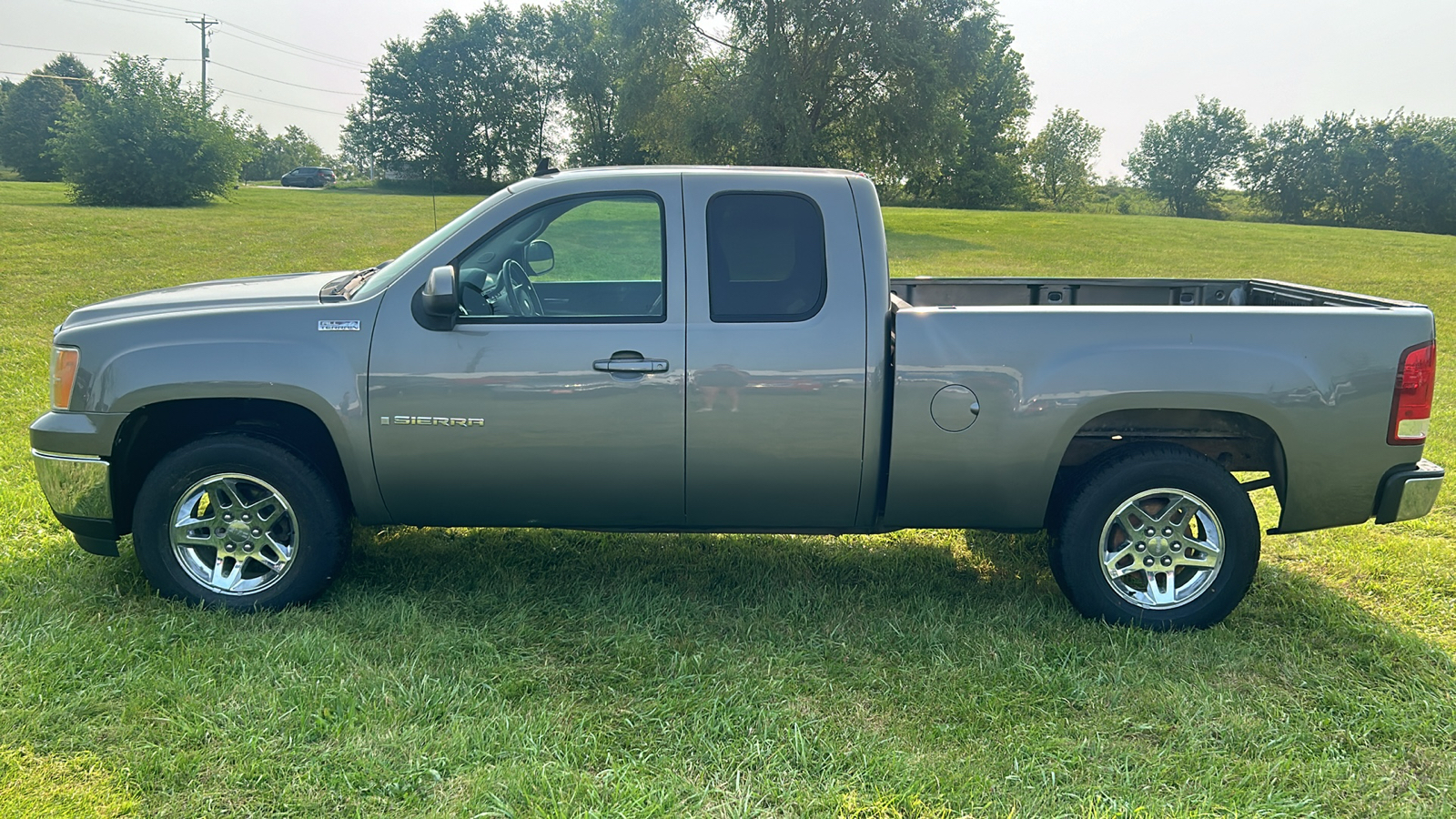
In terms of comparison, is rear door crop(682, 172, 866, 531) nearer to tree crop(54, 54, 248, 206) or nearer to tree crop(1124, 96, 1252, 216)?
tree crop(54, 54, 248, 206)

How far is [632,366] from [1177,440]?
242 cm

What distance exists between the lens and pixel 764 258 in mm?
4035

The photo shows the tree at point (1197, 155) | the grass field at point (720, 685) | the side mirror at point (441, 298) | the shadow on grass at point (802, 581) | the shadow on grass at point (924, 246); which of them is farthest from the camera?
the tree at point (1197, 155)

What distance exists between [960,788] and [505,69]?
217 feet

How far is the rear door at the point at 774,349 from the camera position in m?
3.90

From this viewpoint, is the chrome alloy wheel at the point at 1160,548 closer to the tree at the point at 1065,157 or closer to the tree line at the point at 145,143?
the tree line at the point at 145,143

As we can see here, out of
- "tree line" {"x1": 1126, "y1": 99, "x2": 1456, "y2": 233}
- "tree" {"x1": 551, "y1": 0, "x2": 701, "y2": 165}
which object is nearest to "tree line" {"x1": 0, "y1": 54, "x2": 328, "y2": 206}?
"tree" {"x1": 551, "y1": 0, "x2": 701, "y2": 165}

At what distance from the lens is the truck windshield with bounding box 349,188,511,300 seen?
4.03m

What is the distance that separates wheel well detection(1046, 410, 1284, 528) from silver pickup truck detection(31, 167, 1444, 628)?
0.01 meters

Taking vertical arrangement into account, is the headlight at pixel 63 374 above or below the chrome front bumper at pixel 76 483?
Answer: above

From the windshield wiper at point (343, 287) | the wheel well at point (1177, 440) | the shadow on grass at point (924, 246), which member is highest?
the shadow on grass at point (924, 246)

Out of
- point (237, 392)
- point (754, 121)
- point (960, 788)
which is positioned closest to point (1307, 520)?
point (960, 788)

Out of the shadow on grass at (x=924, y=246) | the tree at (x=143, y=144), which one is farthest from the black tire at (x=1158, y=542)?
the tree at (x=143, y=144)

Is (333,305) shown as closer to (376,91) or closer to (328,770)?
(328,770)
